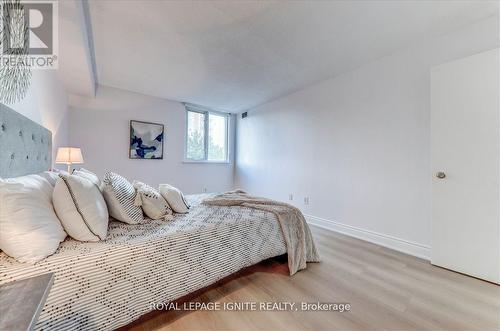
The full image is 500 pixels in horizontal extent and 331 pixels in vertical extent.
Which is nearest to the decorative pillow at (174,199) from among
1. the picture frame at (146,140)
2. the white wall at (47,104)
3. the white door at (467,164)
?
the white wall at (47,104)

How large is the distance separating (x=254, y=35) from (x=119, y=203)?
2052 mm

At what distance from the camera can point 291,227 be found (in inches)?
81.2

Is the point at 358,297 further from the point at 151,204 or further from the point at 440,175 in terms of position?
the point at 151,204

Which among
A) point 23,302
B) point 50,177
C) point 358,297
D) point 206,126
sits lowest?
point 358,297

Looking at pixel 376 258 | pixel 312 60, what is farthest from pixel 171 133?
pixel 376 258

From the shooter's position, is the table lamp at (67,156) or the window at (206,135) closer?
the table lamp at (67,156)

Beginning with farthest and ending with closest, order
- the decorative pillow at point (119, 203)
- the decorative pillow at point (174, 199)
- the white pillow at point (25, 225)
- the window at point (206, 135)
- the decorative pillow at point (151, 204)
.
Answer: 1. the window at point (206, 135)
2. the decorative pillow at point (174, 199)
3. the decorative pillow at point (151, 204)
4. the decorative pillow at point (119, 203)
5. the white pillow at point (25, 225)

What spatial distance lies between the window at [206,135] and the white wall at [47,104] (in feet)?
7.00

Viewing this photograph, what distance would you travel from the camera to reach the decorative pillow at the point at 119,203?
1.58m

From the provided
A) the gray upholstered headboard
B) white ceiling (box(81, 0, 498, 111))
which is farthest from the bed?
white ceiling (box(81, 0, 498, 111))

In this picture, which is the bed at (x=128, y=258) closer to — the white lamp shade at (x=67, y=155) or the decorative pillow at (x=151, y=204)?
the decorative pillow at (x=151, y=204)

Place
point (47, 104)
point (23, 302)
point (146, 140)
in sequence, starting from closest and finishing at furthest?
point (23, 302)
point (47, 104)
point (146, 140)

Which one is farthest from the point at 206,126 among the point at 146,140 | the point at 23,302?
the point at 23,302

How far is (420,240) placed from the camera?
7.53 feet
